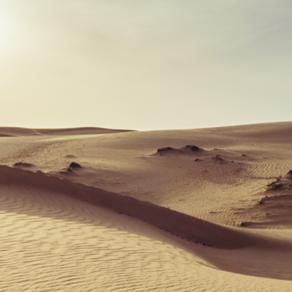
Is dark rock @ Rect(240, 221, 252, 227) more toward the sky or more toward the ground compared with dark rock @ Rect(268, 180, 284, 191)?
more toward the ground

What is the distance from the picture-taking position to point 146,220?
1452cm

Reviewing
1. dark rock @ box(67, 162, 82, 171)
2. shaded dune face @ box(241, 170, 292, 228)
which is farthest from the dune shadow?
dark rock @ box(67, 162, 82, 171)

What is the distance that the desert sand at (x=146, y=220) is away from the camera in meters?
7.76

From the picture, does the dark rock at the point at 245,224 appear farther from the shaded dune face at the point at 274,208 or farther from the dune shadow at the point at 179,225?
the dune shadow at the point at 179,225

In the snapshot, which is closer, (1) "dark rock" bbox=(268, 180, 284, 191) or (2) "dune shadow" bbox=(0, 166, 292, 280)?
(2) "dune shadow" bbox=(0, 166, 292, 280)

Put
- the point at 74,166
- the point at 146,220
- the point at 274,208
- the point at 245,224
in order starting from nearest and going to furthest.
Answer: the point at 146,220 → the point at 245,224 → the point at 274,208 → the point at 74,166

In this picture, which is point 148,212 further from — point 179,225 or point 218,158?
point 218,158

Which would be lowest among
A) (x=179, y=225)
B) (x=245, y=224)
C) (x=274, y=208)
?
(x=245, y=224)

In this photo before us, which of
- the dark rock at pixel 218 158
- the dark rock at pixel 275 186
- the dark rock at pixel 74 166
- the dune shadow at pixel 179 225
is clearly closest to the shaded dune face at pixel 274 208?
the dark rock at pixel 275 186

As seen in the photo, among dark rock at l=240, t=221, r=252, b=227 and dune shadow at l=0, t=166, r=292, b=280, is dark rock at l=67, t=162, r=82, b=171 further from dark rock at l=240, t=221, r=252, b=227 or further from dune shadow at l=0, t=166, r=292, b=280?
dune shadow at l=0, t=166, r=292, b=280

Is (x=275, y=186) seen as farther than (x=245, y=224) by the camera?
Yes

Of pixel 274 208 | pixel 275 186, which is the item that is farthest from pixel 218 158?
pixel 274 208

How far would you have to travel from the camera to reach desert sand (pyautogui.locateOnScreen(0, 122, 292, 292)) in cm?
776

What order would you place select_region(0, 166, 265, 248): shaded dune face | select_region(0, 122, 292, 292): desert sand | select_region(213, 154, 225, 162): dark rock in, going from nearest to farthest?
select_region(0, 122, 292, 292): desert sand, select_region(0, 166, 265, 248): shaded dune face, select_region(213, 154, 225, 162): dark rock
